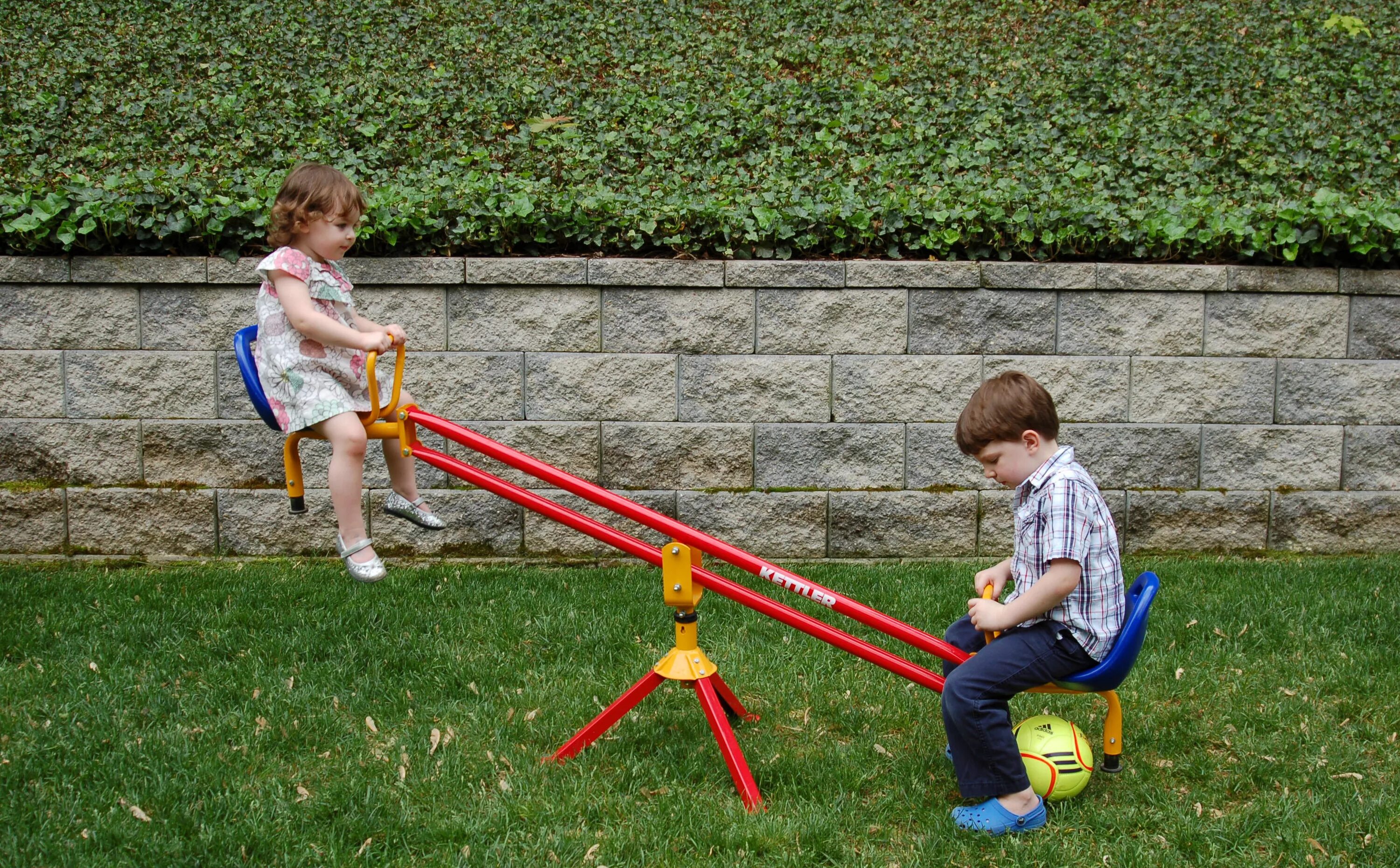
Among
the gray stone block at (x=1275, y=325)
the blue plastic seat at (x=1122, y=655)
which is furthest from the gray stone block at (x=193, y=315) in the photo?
the gray stone block at (x=1275, y=325)

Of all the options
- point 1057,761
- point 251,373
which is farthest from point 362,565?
point 1057,761

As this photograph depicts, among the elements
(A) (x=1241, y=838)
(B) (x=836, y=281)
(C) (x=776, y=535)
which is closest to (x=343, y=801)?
(A) (x=1241, y=838)

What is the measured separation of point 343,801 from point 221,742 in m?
0.60

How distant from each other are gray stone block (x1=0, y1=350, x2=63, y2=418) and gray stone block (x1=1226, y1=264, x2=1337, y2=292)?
567 cm

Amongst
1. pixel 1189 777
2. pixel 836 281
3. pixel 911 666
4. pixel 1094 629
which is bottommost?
pixel 1189 777

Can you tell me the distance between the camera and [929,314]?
215 inches

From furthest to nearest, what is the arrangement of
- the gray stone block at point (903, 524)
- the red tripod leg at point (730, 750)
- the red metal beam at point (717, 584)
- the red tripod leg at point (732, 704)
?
the gray stone block at point (903, 524), the red tripod leg at point (732, 704), the red metal beam at point (717, 584), the red tripod leg at point (730, 750)

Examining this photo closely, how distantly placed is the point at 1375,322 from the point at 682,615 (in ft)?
13.6

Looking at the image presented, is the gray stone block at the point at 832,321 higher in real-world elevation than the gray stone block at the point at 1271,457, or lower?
higher

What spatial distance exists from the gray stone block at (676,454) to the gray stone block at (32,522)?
2.65 meters

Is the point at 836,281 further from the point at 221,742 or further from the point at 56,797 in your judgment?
the point at 56,797

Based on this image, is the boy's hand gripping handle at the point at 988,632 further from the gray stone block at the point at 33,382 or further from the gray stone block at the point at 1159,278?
the gray stone block at the point at 33,382

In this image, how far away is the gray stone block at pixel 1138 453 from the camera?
Answer: 552 cm

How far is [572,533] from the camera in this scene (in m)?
5.58
